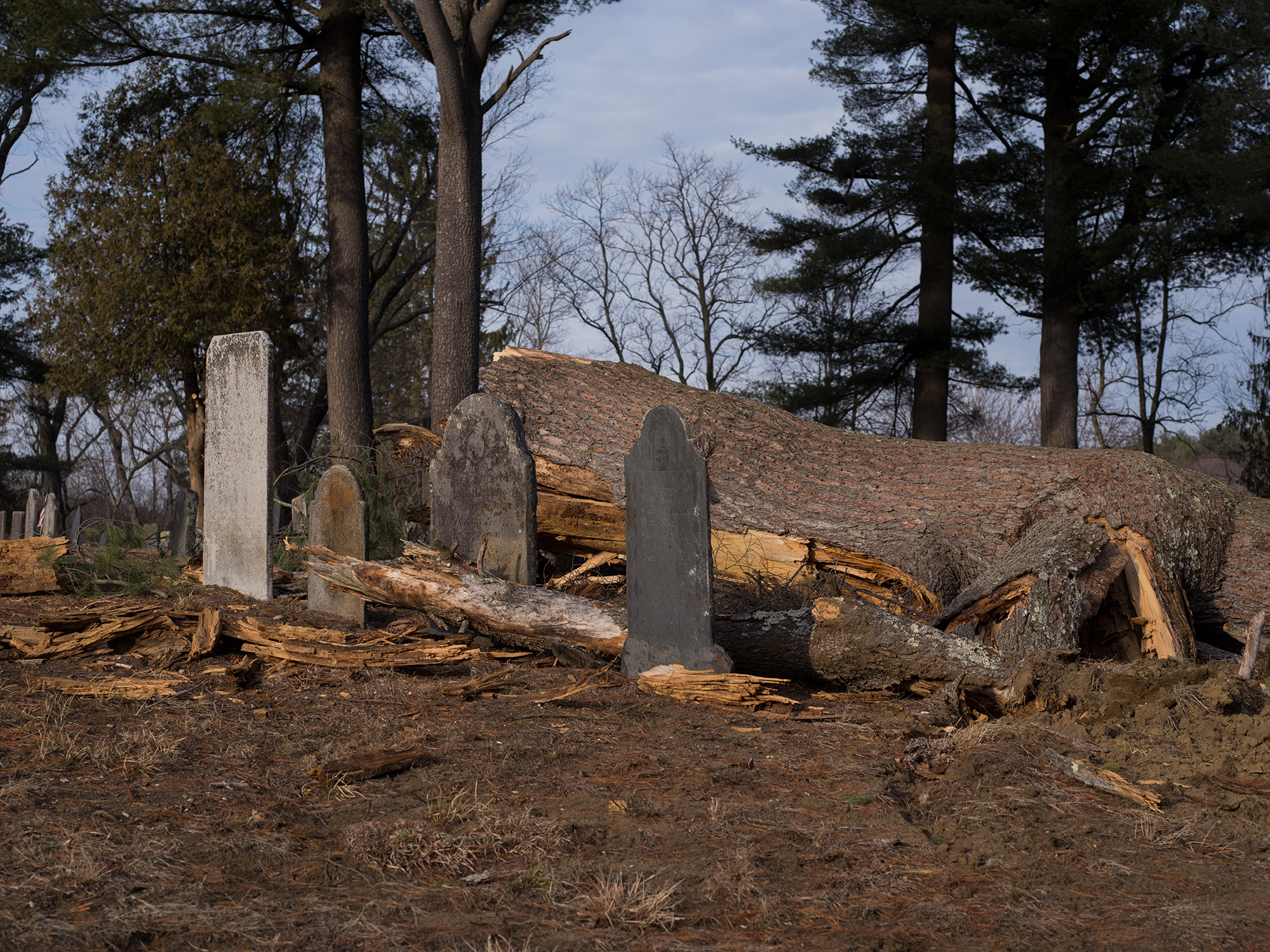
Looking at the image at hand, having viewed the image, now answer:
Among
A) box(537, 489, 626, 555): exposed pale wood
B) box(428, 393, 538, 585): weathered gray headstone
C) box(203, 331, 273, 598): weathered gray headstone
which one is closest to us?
box(428, 393, 538, 585): weathered gray headstone

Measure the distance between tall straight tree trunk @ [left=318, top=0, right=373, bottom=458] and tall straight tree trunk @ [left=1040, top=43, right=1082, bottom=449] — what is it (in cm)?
1077

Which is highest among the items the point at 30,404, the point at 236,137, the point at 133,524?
the point at 236,137

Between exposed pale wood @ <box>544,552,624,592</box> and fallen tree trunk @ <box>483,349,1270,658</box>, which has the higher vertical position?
fallen tree trunk @ <box>483,349,1270,658</box>

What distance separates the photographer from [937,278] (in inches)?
611

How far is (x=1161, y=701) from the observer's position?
166 inches

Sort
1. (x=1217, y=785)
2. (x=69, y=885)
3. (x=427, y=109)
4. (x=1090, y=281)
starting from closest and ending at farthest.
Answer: (x=69, y=885) < (x=1217, y=785) < (x=1090, y=281) < (x=427, y=109)

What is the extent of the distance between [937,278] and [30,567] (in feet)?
44.8

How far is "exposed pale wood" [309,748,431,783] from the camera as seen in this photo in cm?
344

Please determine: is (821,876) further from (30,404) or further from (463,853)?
(30,404)

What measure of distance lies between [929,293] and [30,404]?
25.8 meters

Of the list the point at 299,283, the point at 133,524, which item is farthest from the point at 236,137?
the point at 133,524

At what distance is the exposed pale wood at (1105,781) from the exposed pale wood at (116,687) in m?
4.28

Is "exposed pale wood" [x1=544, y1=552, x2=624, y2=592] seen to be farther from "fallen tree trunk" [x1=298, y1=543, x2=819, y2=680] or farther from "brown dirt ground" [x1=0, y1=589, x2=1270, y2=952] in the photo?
"brown dirt ground" [x1=0, y1=589, x2=1270, y2=952]

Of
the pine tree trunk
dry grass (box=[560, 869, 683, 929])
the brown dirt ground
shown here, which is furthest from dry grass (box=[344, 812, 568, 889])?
the pine tree trunk
